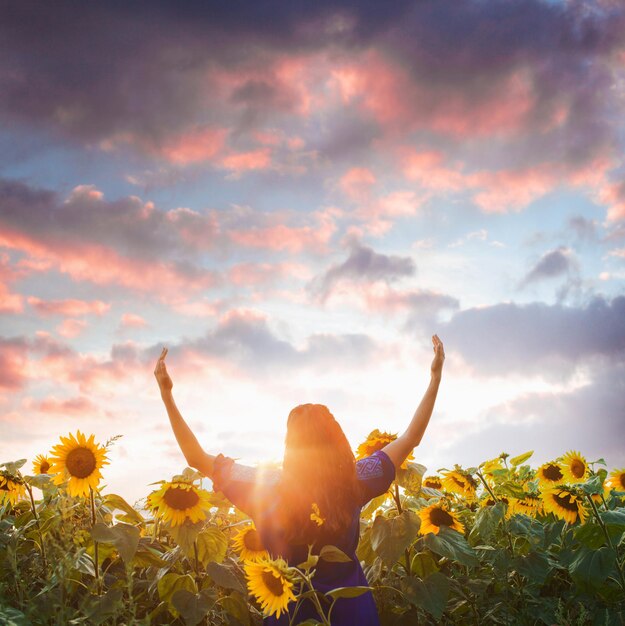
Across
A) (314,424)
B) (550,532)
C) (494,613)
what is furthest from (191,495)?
(550,532)

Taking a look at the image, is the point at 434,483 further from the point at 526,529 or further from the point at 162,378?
the point at 162,378

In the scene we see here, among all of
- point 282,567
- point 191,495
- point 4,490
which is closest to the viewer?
point 282,567

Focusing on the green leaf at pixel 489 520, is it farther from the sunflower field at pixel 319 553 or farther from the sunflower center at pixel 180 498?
the sunflower center at pixel 180 498

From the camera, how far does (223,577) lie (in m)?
3.55

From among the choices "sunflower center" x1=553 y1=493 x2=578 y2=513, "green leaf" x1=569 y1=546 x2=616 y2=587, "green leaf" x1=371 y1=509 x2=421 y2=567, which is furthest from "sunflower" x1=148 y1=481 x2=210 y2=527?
"sunflower center" x1=553 y1=493 x2=578 y2=513

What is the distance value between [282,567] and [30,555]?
7.62 ft

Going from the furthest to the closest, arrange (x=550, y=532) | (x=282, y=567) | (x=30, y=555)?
(x=550, y=532)
(x=30, y=555)
(x=282, y=567)

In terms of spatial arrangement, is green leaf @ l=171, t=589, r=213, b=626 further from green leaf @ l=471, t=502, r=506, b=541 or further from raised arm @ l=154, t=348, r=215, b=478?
green leaf @ l=471, t=502, r=506, b=541

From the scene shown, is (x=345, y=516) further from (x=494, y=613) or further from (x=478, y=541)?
(x=478, y=541)

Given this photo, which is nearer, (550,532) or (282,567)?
(282,567)

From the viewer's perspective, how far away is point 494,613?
175 inches

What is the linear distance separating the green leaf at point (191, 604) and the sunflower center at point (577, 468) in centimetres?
407

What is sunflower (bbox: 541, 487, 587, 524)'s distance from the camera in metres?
4.93

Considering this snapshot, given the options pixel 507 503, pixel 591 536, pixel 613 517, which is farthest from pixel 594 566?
pixel 507 503
